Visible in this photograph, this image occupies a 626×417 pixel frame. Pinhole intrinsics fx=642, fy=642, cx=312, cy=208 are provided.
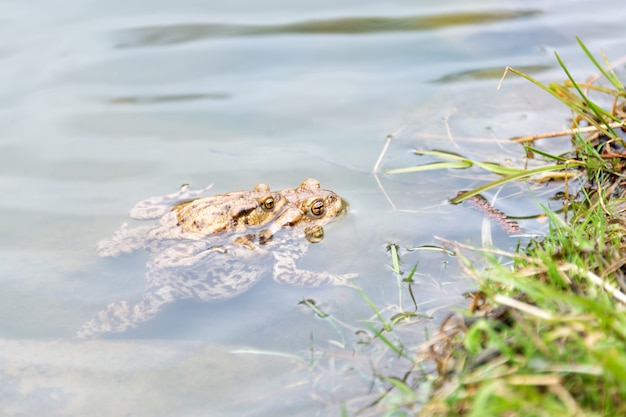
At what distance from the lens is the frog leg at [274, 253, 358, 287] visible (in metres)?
4.23

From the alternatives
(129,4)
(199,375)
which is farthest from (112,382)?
(129,4)

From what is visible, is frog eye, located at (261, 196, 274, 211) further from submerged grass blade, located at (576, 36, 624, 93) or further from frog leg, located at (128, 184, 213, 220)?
submerged grass blade, located at (576, 36, 624, 93)

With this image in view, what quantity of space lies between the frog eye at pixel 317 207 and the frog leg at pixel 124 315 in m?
1.20

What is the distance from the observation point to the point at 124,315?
13.2 feet

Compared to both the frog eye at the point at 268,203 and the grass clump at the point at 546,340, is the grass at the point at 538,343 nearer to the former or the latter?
the grass clump at the point at 546,340

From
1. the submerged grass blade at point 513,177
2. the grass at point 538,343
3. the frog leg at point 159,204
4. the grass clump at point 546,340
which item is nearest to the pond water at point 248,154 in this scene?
the frog leg at point 159,204

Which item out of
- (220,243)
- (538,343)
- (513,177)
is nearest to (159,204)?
(220,243)

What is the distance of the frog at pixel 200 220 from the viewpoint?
14.7ft

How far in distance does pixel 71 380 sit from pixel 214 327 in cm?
87

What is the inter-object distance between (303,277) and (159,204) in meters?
1.33

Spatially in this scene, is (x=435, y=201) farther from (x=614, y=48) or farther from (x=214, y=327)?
(x=614, y=48)

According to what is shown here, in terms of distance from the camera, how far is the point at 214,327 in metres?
4.02

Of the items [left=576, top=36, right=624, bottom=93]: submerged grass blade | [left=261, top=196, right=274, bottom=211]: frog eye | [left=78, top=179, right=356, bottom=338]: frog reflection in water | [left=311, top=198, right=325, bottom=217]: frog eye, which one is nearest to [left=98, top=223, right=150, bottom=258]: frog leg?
[left=78, top=179, right=356, bottom=338]: frog reflection in water

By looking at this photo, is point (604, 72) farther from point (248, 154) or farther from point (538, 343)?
point (248, 154)
